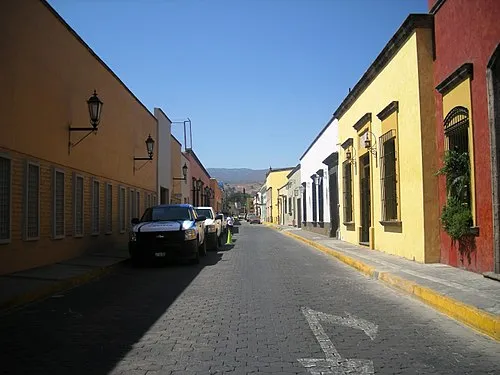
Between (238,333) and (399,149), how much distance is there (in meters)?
10.0

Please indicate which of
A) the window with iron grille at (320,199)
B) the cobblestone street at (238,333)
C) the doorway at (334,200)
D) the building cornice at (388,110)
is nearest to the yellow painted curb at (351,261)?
the cobblestone street at (238,333)

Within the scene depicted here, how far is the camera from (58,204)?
15.4m

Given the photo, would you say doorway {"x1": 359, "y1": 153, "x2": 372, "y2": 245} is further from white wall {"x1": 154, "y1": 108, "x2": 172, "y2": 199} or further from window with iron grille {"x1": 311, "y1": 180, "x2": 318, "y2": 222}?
window with iron grille {"x1": 311, "y1": 180, "x2": 318, "y2": 222}

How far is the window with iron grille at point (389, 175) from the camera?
54.4ft

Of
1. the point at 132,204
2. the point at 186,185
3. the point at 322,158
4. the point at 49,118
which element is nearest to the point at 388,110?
the point at 49,118

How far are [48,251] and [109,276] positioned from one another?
1.77 meters

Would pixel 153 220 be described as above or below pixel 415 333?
above

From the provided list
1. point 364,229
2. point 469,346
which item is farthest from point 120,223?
point 469,346

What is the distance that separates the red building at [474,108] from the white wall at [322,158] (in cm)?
1405

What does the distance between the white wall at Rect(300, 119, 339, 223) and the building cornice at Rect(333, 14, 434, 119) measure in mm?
4738

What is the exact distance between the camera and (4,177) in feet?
39.5

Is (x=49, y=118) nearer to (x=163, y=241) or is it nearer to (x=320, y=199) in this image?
(x=163, y=241)

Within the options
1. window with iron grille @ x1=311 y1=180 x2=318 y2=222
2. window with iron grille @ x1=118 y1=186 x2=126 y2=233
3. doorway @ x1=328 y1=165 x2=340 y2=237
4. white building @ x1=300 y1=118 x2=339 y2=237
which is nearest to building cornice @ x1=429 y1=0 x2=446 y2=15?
white building @ x1=300 y1=118 x2=339 y2=237

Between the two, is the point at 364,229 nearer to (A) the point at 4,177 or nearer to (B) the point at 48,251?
(B) the point at 48,251
